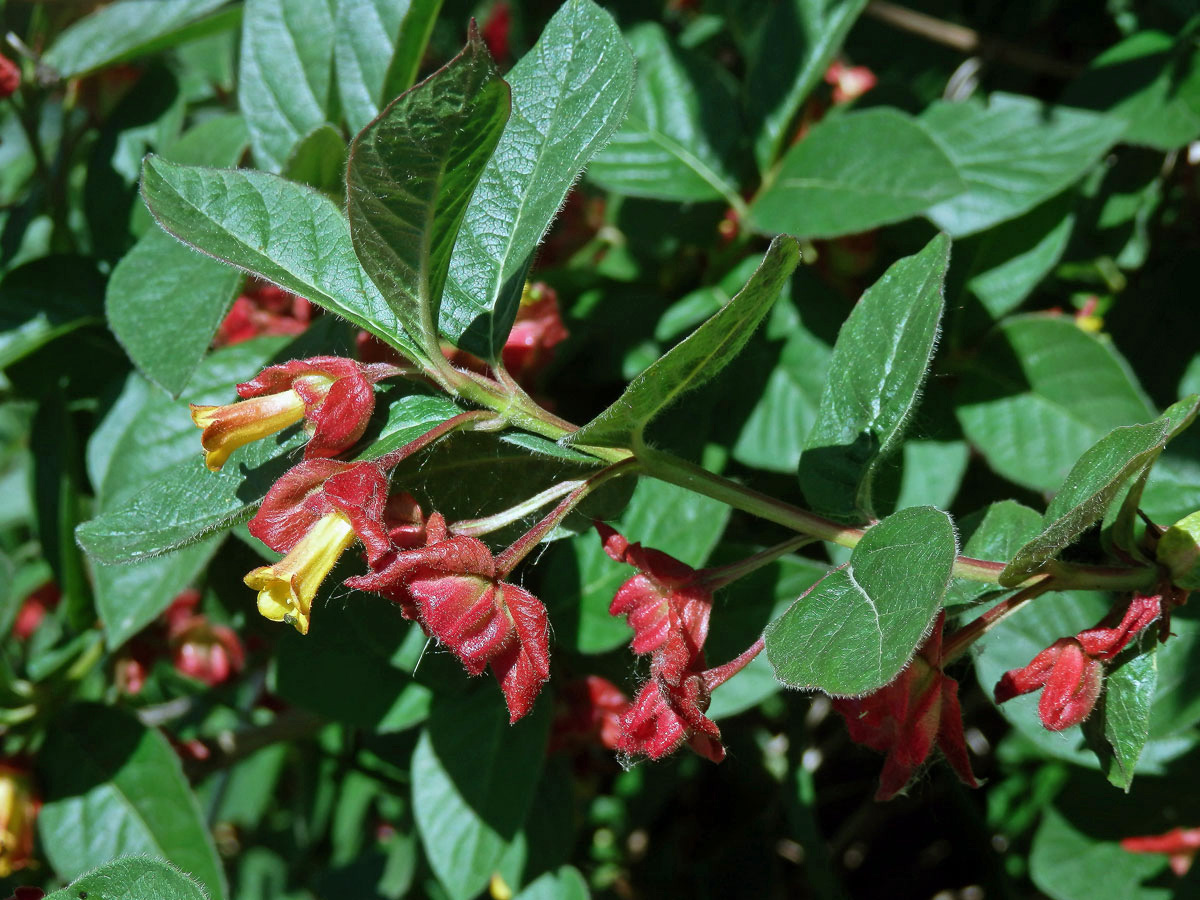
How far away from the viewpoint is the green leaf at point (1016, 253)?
55.0 inches

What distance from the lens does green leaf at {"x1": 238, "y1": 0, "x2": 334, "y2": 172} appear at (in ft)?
4.48

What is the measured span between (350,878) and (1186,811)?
144cm

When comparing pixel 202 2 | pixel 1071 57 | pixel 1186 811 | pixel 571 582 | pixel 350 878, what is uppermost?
pixel 202 2

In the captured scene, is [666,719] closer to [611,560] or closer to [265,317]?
[611,560]

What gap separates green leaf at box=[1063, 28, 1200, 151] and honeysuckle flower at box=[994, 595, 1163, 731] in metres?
0.79

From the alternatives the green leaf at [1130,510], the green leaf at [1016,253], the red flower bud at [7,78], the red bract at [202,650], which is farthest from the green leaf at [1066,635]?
the red flower bud at [7,78]

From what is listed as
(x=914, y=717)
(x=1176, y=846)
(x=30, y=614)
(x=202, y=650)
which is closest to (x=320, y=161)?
(x=914, y=717)

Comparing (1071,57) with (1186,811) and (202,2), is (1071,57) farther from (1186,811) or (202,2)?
(202,2)

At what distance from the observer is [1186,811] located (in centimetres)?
146

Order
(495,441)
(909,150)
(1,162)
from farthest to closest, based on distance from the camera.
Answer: (1,162)
(909,150)
(495,441)

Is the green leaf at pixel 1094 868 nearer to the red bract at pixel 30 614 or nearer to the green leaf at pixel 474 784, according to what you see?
the green leaf at pixel 474 784

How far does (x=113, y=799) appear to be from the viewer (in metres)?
1.42

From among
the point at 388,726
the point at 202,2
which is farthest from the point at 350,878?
the point at 202,2

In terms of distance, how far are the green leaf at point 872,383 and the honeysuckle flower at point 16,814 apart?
1.16 metres
